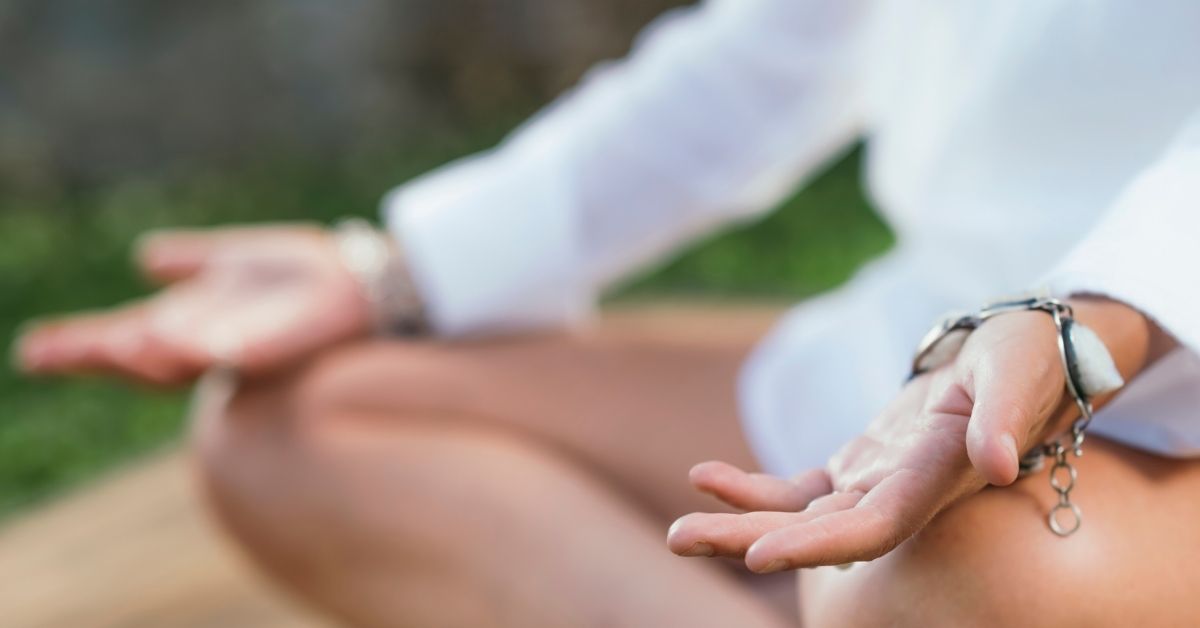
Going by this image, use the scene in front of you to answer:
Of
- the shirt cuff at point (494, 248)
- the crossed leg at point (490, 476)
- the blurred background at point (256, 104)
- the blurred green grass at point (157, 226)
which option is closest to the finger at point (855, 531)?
the crossed leg at point (490, 476)

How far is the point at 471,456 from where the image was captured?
964mm

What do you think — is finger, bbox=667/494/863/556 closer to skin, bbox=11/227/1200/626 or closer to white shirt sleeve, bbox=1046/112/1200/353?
skin, bbox=11/227/1200/626

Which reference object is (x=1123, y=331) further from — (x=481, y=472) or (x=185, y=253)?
(x=185, y=253)

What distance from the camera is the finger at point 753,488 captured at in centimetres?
54

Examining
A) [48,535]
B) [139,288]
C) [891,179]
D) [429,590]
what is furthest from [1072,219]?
[139,288]

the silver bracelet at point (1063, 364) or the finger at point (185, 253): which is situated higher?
the finger at point (185, 253)

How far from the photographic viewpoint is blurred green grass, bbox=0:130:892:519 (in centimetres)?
202

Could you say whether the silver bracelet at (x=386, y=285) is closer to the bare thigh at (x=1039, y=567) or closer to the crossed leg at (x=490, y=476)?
the crossed leg at (x=490, y=476)

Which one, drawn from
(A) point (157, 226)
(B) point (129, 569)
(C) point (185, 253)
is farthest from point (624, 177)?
(A) point (157, 226)

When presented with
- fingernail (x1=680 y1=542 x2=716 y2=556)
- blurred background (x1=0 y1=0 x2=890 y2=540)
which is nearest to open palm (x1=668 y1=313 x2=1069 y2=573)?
fingernail (x1=680 y1=542 x2=716 y2=556)

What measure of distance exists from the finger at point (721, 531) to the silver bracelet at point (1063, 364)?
12 centimetres

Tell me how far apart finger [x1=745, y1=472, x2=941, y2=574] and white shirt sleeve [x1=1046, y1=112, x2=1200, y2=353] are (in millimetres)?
128

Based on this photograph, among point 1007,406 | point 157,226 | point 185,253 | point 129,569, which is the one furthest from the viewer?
point 157,226

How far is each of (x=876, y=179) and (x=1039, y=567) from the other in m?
0.48
